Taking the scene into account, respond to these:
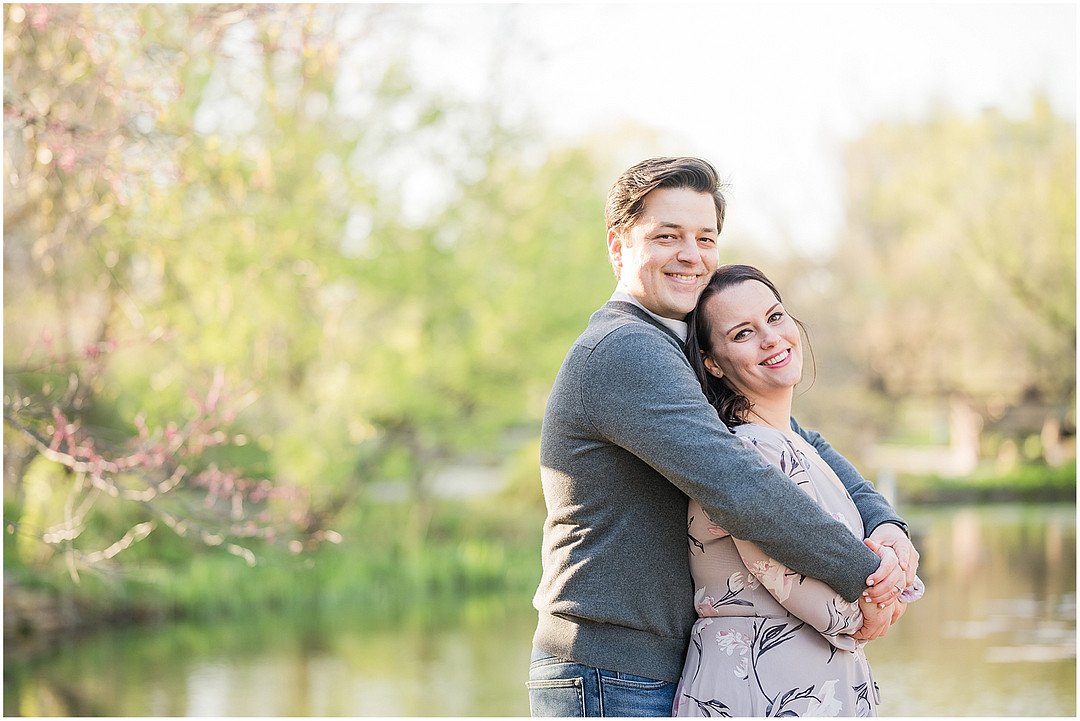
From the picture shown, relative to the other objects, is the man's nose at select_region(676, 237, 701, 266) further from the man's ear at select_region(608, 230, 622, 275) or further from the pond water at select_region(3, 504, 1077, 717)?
the pond water at select_region(3, 504, 1077, 717)

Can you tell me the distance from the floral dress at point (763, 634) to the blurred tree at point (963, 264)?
16702 millimetres

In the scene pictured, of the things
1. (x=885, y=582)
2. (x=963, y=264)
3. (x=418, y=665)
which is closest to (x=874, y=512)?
(x=885, y=582)

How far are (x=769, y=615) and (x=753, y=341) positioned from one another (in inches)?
18.9

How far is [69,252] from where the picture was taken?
7.93 m

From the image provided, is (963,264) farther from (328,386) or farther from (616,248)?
(616,248)

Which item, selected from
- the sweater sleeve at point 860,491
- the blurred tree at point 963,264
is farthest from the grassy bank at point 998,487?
the sweater sleeve at point 860,491

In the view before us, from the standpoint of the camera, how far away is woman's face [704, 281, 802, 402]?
2.20 m

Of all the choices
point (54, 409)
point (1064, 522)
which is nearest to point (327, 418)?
point (54, 409)

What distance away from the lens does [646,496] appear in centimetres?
206

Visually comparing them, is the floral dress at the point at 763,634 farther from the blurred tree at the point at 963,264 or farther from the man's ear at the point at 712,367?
the blurred tree at the point at 963,264

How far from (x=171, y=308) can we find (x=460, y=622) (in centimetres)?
358

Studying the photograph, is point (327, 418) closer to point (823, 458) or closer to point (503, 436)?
point (503, 436)

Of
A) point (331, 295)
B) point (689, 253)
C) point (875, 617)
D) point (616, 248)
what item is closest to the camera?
point (875, 617)

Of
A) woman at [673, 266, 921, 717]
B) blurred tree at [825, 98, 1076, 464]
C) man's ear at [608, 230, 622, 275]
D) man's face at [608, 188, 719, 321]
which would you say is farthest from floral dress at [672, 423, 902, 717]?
blurred tree at [825, 98, 1076, 464]
